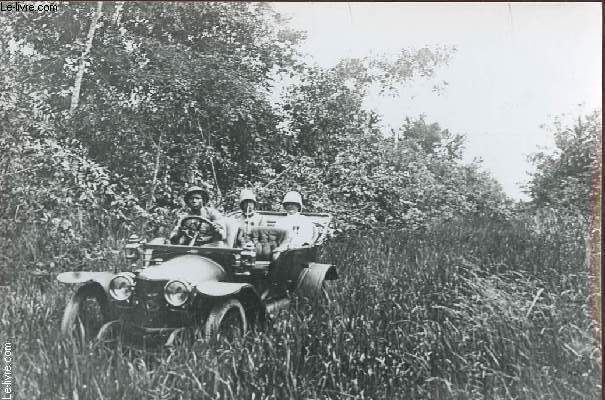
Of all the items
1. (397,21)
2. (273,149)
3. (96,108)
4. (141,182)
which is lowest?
(141,182)

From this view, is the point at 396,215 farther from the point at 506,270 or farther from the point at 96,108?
the point at 96,108

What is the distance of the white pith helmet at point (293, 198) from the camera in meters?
2.33

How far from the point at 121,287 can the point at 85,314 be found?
211 mm

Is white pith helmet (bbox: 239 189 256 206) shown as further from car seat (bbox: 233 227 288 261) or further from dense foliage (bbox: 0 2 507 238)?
car seat (bbox: 233 227 288 261)

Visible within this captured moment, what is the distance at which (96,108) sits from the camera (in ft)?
7.82

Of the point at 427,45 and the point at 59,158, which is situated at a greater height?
the point at 427,45

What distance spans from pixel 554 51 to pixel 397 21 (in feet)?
2.44

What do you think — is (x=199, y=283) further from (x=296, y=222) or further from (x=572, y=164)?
(x=572, y=164)

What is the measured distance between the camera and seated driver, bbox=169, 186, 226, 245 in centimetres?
232

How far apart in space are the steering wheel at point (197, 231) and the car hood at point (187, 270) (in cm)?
12

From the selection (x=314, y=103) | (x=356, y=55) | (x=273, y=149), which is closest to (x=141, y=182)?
(x=273, y=149)

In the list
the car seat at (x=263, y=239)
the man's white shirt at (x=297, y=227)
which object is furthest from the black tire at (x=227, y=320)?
the man's white shirt at (x=297, y=227)

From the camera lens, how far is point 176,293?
2070 mm

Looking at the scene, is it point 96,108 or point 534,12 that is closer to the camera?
point 534,12
